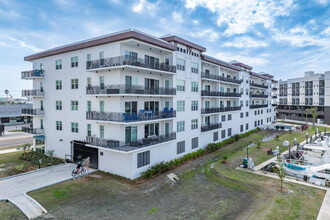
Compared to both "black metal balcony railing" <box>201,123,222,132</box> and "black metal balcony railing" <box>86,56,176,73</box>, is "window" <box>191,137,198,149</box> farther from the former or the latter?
"black metal balcony railing" <box>86,56,176,73</box>

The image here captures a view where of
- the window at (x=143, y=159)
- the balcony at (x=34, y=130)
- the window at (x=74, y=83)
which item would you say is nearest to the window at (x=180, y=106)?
the window at (x=143, y=159)

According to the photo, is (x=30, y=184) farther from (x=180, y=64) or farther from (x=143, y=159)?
(x=180, y=64)

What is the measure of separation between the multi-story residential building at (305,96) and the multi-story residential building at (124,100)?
173 ft

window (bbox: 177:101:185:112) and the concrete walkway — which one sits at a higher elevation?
window (bbox: 177:101:185:112)

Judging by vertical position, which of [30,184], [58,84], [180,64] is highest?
[180,64]

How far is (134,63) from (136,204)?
1366 centimetres

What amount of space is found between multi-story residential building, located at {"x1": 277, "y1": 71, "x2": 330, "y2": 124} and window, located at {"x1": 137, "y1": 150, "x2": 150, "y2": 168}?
219 ft

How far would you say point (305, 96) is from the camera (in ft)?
246

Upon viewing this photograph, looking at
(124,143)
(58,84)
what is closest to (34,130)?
(58,84)

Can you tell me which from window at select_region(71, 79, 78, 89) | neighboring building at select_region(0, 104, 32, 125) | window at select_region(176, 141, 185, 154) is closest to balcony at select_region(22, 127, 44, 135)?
window at select_region(71, 79, 78, 89)

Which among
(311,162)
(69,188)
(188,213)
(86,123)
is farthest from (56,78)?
(311,162)

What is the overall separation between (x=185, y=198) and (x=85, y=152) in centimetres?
1461

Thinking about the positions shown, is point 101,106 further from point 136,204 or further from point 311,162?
point 311,162

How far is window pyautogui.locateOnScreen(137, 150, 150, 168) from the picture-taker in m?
22.3
